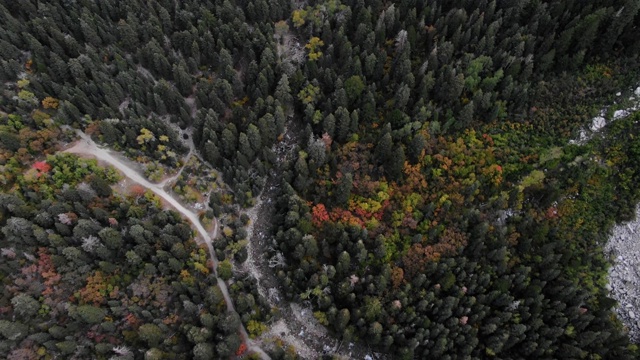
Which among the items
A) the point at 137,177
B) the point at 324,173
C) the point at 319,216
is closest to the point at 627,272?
the point at 319,216

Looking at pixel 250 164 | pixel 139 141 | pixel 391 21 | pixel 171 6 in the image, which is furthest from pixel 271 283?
pixel 171 6

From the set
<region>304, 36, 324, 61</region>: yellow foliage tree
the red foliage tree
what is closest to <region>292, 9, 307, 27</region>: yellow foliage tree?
<region>304, 36, 324, 61</region>: yellow foliage tree

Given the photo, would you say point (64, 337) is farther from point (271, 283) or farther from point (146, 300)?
point (271, 283)

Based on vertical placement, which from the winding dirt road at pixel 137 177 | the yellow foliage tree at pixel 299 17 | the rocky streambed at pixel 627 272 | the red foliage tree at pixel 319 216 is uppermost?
the yellow foliage tree at pixel 299 17

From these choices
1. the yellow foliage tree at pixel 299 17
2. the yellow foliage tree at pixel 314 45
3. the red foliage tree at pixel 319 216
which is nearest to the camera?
the red foliage tree at pixel 319 216

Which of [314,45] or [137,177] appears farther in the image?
[314,45]

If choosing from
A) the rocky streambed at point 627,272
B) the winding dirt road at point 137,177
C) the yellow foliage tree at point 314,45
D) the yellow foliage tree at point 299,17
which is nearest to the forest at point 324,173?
the yellow foliage tree at point 299,17

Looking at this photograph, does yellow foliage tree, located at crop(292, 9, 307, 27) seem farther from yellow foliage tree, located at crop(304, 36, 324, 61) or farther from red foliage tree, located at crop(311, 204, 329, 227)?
red foliage tree, located at crop(311, 204, 329, 227)

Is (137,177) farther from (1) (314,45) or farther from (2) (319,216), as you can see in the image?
(1) (314,45)

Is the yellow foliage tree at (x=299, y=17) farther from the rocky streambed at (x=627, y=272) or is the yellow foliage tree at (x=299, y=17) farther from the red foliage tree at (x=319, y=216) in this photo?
the rocky streambed at (x=627, y=272)
